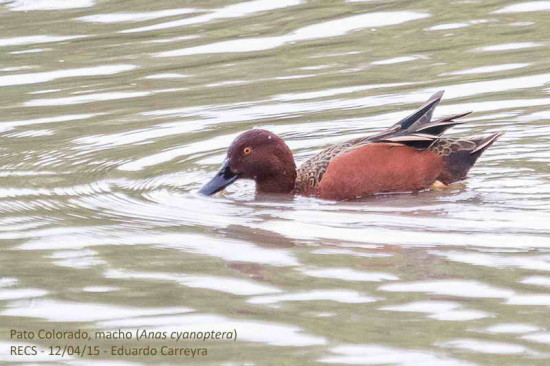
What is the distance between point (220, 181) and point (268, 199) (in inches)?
15.0

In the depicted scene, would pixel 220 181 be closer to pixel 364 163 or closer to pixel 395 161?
pixel 364 163

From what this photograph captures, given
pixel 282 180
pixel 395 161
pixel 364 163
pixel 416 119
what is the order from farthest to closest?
pixel 416 119
pixel 282 180
pixel 395 161
pixel 364 163

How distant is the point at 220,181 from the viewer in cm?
947

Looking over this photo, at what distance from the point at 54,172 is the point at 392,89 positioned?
3432 millimetres

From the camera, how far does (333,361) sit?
18.4ft

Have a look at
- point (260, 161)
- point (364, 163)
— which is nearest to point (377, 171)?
point (364, 163)

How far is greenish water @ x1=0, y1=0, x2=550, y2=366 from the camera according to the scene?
614cm

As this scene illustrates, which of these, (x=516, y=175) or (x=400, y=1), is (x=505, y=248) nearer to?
(x=516, y=175)

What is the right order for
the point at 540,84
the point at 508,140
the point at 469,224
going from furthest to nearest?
1. the point at 540,84
2. the point at 508,140
3. the point at 469,224

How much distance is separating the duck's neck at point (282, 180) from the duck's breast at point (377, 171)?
31 cm

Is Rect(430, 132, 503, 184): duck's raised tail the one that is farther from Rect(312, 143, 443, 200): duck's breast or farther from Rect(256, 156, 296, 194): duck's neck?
Rect(256, 156, 296, 194): duck's neck

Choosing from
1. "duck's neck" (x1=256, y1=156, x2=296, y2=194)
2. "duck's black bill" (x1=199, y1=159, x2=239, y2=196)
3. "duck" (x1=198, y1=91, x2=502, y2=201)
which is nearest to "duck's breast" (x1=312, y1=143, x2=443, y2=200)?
"duck" (x1=198, y1=91, x2=502, y2=201)

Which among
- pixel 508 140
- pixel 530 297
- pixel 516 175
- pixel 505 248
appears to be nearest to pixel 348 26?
pixel 508 140

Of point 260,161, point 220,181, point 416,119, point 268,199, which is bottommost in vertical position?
point 268,199
